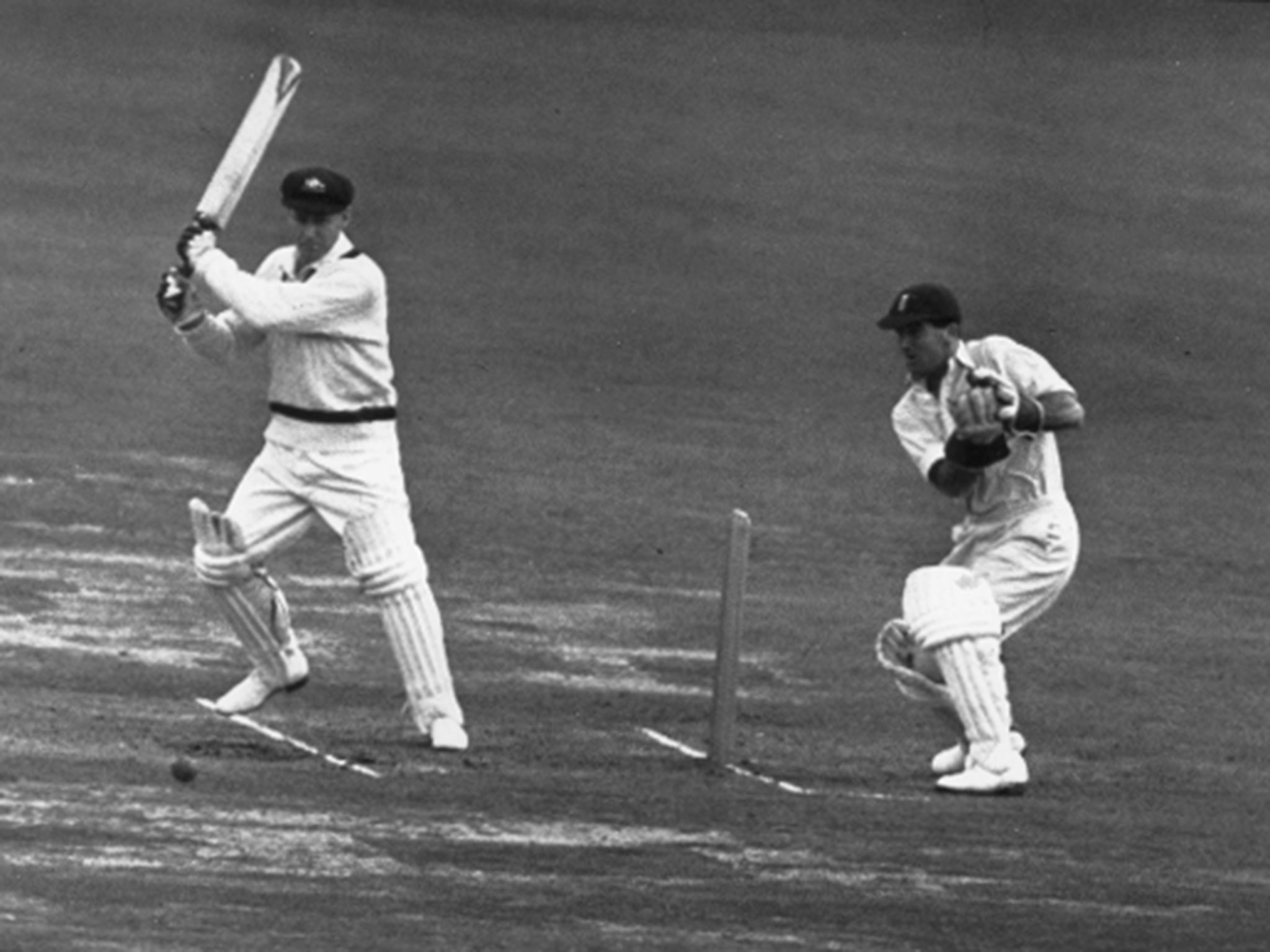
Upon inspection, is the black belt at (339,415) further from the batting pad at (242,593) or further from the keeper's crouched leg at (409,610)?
the batting pad at (242,593)

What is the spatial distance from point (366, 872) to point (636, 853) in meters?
1.06

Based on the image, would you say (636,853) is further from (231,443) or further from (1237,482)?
(1237,482)

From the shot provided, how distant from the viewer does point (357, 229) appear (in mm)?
28844

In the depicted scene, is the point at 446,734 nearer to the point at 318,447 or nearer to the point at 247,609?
the point at 247,609

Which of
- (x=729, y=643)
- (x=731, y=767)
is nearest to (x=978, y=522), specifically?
(x=729, y=643)

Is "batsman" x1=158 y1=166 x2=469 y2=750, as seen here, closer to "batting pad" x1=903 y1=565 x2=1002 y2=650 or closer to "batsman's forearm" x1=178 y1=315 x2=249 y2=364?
"batsman's forearm" x1=178 y1=315 x2=249 y2=364

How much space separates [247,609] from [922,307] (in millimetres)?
3015

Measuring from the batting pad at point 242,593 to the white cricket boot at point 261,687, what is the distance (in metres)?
0.02

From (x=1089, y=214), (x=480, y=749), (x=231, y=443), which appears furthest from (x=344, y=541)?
(x=1089, y=214)

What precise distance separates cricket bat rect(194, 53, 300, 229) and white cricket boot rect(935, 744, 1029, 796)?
3.74 m

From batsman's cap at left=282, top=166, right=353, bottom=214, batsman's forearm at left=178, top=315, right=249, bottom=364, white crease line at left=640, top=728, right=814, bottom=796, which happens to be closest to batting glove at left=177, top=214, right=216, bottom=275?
batsman's forearm at left=178, top=315, right=249, bottom=364

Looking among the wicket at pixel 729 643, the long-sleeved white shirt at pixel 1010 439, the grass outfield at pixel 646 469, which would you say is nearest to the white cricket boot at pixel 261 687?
the grass outfield at pixel 646 469

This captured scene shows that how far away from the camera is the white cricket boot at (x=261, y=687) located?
46.8ft

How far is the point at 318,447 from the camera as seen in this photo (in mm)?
13898
